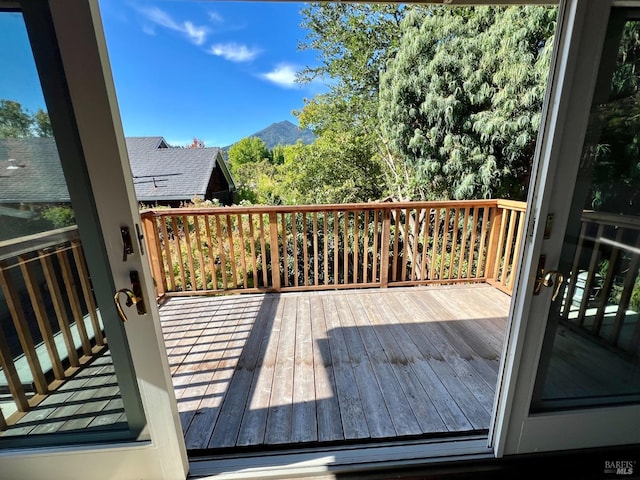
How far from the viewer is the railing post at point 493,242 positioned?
2.92m

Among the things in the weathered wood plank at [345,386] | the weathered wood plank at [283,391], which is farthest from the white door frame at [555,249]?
the weathered wood plank at [283,391]

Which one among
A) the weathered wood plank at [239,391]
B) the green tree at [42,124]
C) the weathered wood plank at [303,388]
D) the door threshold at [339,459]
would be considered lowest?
the weathered wood plank at [239,391]

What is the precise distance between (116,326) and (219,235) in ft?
6.24

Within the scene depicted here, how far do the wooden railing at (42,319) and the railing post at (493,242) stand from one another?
3324 millimetres

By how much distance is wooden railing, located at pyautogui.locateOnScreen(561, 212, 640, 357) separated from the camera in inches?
41.7

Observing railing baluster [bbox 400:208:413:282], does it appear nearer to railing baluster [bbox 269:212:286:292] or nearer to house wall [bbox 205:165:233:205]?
railing baluster [bbox 269:212:286:292]

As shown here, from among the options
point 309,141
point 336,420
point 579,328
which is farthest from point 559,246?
point 309,141

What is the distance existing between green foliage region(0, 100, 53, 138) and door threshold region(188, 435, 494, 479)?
55.3 inches

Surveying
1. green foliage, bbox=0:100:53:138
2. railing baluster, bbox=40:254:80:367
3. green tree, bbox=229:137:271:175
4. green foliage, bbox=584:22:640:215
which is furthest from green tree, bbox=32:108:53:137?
green tree, bbox=229:137:271:175

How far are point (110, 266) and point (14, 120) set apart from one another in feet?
1.68

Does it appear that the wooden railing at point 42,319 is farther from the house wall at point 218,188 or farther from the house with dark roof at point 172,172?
the house wall at point 218,188

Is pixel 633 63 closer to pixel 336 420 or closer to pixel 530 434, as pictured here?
pixel 530 434

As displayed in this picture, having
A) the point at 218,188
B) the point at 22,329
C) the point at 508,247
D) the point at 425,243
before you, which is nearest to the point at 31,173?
the point at 22,329

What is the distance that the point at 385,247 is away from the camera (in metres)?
3.01
